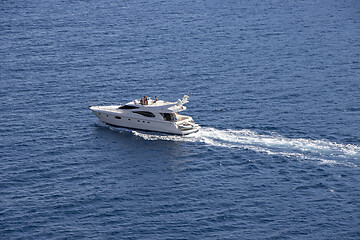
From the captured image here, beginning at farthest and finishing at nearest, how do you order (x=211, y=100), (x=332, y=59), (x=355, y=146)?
(x=332, y=59) < (x=211, y=100) < (x=355, y=146)

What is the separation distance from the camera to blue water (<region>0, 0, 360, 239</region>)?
77062 millimetres

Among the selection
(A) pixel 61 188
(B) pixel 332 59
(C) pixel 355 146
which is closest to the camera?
(A) pixel 61 188

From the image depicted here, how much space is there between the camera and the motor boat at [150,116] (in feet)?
328

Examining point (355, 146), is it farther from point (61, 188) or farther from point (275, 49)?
point (275, 49)

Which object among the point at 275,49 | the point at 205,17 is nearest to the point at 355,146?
the point at 275,49

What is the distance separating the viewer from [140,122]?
102125 millimetres

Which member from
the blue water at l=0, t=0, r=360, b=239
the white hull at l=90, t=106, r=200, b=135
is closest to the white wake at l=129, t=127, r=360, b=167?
the blue water at l=0, t=0, r=360, b=239

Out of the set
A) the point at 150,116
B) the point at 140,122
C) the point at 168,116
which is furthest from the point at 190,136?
the point at 140,122

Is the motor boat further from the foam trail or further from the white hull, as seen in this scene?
the foam trail

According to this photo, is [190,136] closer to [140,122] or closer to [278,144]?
[140,122]

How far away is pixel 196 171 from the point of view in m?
88.0

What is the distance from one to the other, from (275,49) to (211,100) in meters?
30.4

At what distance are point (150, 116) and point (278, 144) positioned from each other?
64.8 feet

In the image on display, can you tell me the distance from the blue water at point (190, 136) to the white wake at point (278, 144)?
27cm
